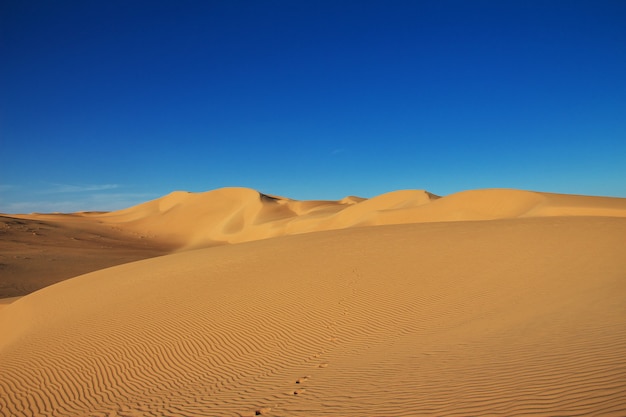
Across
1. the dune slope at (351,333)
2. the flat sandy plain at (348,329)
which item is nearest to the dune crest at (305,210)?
the flat sandy plain at (348,329)

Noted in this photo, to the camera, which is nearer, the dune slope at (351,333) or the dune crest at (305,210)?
the dune slope at (351,333)

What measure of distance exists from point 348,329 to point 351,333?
0.96 feet

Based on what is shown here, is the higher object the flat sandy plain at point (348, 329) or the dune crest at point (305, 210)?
the dune crest at point (305, 210)

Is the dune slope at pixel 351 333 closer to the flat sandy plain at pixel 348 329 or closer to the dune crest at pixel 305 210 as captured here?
the flat sandy plain at pixel 348 329

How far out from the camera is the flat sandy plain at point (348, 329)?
527 centimetres

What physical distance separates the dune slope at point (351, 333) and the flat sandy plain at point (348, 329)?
0.15 feet

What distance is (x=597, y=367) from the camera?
481 cm

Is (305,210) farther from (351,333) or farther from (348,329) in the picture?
(351,333)

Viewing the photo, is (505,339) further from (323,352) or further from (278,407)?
(278,407)

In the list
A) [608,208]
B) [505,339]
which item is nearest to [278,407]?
[505,339]

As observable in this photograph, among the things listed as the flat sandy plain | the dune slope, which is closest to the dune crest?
the flat sandy plain

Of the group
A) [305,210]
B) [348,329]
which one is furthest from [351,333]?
[305,210]

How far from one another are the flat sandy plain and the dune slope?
0.05m

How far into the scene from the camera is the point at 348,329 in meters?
9.66
